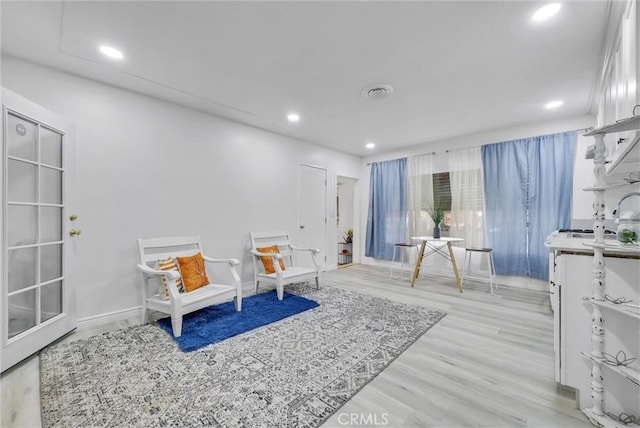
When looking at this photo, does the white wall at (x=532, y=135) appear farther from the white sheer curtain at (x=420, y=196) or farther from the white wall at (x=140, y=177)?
the white wall at (x=140, y=177)

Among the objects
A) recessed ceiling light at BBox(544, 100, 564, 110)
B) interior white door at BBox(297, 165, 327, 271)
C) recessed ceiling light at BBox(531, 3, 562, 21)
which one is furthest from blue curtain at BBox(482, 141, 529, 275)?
interior white door at BBox(297, 165, 327, 271)

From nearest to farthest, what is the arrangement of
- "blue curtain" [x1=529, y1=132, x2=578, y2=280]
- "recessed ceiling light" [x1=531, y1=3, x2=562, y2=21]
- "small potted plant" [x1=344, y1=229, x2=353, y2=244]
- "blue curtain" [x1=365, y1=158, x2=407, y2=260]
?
1. "recessed ceiling light" [x1=531, y1=3, x2=562, y2=21]
2. "blue curtain" [x1=529, y1=132, x2=578, y2=280]
3. "blue curtain" [x1=365, y1=158, x2=407, y2=260]
4. "small potted plant" [x1=344, y1=229, x2=353, y2=244]

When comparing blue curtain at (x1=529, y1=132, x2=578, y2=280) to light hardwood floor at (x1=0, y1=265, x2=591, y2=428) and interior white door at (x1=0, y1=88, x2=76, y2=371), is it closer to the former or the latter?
light hardwood floor at (x1=0, y1=265, x2=591, y2=428)

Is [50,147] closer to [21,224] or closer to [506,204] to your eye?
[21,224]

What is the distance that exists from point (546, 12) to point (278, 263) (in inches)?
130

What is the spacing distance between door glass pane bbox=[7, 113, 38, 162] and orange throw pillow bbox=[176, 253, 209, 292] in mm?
1461

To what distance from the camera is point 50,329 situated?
2.21 metres

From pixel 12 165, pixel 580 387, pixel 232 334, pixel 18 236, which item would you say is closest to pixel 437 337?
pixel 580 387

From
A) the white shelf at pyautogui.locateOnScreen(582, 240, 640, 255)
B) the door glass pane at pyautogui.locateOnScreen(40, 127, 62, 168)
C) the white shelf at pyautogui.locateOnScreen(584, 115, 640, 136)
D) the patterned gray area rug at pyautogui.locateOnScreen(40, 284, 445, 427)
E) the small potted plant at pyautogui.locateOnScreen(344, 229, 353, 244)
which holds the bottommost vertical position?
the patterned gray area rug at pyautogui.locateOnScreen(40, 284, 445, 427)

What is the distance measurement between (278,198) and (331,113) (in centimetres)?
158

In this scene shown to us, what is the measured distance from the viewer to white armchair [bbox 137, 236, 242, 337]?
239 centimetres

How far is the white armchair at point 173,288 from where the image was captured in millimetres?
2391

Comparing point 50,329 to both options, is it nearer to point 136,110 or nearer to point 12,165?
point 12,165

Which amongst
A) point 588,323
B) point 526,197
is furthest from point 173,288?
point 526,197
